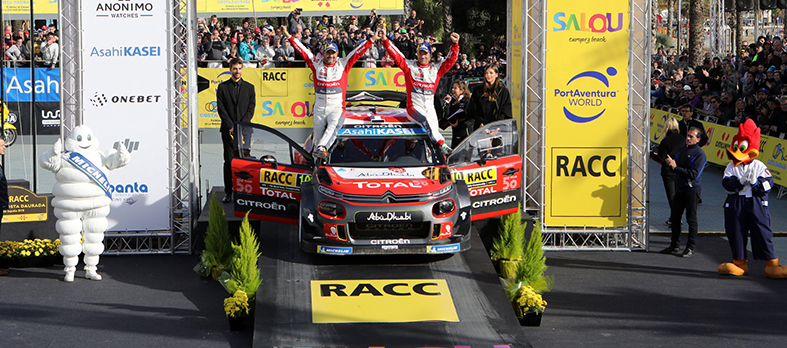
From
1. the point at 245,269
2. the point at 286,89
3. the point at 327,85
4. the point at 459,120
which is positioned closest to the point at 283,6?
the point at 286,89

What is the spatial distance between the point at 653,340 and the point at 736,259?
9.05 ft

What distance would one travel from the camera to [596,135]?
10.5 m

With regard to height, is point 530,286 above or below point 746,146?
below

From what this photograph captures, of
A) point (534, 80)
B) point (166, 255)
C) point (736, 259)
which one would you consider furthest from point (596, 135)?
point (166, 255)

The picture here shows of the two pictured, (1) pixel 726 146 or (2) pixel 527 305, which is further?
(1) pixel 726 146

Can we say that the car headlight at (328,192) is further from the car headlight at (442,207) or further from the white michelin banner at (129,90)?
the white michelin banner at (129,90)

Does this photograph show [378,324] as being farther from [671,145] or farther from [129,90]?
[671,145]

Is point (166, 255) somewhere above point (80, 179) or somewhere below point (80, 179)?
below

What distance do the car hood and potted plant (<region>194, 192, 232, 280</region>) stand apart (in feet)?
4.58

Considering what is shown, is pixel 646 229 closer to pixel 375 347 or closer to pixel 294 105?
pixel 375 347

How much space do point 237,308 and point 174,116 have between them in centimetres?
374

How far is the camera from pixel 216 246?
29.9ft

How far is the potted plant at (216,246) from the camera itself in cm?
896

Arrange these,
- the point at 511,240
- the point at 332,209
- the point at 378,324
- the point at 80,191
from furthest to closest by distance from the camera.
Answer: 1. the point at 511,240
2. the point at 80,191
3. the point at 332,209
4. the point at 378,324
